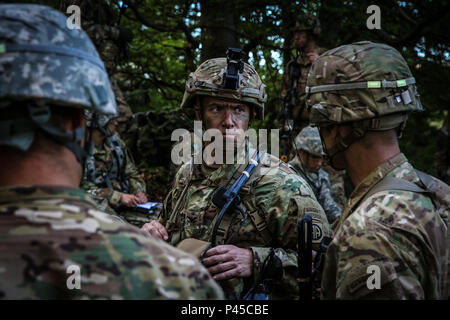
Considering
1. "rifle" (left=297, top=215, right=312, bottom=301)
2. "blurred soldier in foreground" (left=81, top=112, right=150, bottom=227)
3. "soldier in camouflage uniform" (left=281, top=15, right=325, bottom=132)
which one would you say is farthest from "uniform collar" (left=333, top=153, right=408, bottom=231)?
"soldier in camouflage uniform" (left=281, top=15, right=325, bottom=132)

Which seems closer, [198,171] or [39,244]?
[39,244]

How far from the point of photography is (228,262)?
2922mm

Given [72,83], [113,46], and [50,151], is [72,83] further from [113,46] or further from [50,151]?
[113,46]

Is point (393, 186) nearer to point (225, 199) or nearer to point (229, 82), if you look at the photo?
point (225, 199)

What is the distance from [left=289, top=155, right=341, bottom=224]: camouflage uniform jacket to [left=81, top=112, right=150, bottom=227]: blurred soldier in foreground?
2.58m

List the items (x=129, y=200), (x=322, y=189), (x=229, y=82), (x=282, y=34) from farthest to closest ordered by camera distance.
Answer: (x=282, y=34), (x=322, y=189), (x=129, y=200), (x=229, y=82)

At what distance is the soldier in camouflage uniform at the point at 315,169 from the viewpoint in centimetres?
692

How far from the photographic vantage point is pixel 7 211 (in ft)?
5.25

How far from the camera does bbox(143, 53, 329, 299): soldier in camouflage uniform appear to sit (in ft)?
9.84

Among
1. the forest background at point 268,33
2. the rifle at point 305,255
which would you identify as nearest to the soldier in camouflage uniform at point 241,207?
Answer: the rifle at point 305,255

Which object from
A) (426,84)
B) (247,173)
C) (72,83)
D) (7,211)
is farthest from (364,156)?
(426,84)

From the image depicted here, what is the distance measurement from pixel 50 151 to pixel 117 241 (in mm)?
435

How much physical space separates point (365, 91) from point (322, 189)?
4645mm

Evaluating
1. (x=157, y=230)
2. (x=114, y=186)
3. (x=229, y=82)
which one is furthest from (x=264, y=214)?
(x=114, y=186)
